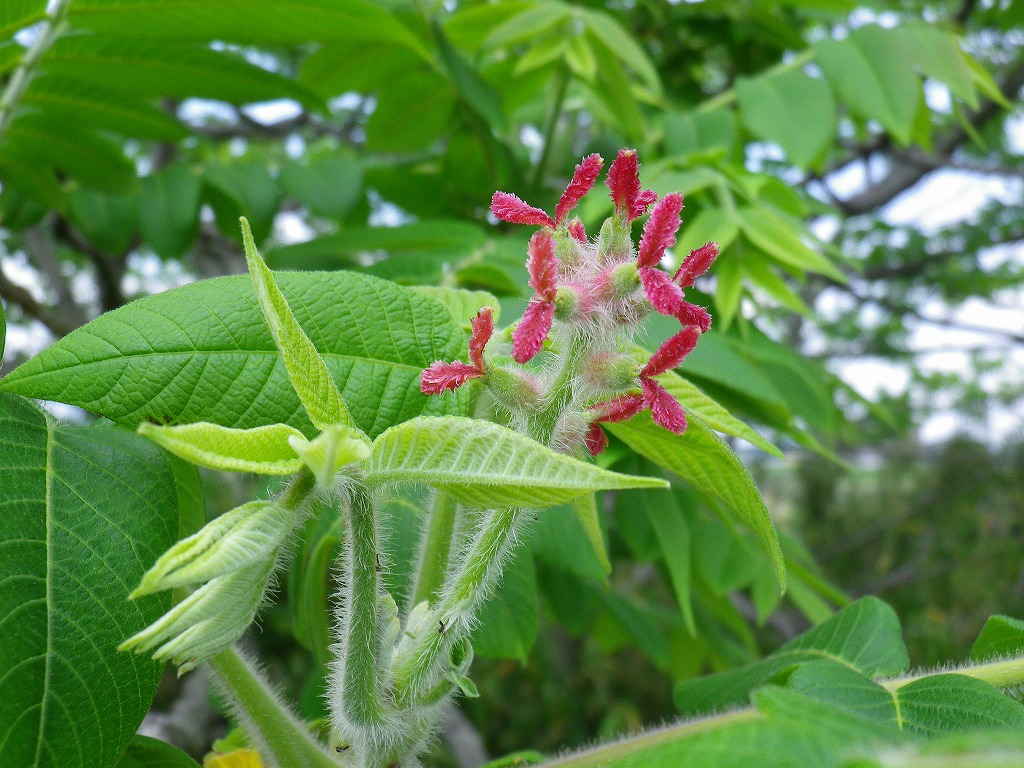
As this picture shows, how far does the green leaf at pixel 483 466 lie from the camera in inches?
25.0

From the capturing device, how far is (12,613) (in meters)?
0.80

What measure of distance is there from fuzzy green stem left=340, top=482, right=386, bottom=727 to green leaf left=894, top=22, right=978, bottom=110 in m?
2.05

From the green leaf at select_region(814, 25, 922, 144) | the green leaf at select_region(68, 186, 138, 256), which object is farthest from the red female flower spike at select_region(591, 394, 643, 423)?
the green leaf at select_region(68, 186, 138, 256)

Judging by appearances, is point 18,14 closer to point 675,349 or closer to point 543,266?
point 543,266

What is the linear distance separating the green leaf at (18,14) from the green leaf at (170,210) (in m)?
0.93

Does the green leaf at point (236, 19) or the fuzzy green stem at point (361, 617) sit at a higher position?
the green leaf at point (236, 19)

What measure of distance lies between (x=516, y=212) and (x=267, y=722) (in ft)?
2.18

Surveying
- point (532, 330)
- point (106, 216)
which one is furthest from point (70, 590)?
point (106, 216)

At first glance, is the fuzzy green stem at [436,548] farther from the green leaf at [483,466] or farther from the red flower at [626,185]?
the red flower at [626,185]

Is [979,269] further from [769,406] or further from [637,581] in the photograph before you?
[769,406]

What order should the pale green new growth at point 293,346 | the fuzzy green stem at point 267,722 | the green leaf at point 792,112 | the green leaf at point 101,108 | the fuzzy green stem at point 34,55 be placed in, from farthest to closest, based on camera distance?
the green leaf at point 792,112 → the green leaf at point 101,108 → the fuzzy green stem at point 34,55 → the fuzzy green stem at point 267,722 → the pale green new growth at point 293,346

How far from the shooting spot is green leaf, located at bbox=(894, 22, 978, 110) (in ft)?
7.14

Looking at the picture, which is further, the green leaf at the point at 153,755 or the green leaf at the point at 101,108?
the green leaf at the point at 101,108

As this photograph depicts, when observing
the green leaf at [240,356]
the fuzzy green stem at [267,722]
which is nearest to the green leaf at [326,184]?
the green leaf at [240,356]
